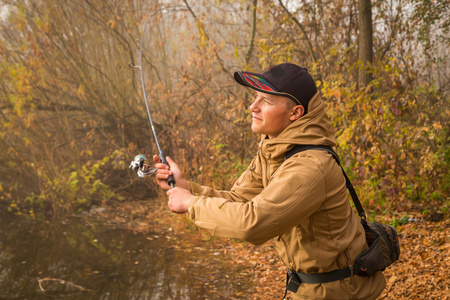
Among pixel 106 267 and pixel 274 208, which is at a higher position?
pixel 274 208

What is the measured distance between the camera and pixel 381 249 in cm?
230

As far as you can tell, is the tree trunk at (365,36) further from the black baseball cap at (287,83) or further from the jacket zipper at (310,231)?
the jacket zipper at (310,231)

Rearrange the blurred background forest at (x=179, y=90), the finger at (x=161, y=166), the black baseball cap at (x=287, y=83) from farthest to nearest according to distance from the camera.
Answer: the blurred background forest at (x=179, y=90) → the finger at (x=161, y=166) → the black baseball cap at (x=287, y=83)

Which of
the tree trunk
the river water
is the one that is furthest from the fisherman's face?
the tree trunk

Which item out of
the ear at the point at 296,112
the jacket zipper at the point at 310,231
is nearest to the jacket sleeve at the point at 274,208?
the jacket zipper at the point at 310,231

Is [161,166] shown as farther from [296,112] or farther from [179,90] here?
[179,90]

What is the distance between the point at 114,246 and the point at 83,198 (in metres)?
2.47

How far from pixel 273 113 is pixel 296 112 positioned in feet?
0.39

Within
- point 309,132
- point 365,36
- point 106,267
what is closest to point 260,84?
point 309,132

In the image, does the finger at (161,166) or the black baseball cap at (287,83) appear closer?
the black baseball cap at (287,83)

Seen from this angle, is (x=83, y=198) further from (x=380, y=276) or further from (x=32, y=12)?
(x=380, y=276)

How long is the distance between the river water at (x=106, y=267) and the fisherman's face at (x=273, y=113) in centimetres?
330

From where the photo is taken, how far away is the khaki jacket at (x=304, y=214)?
176 cm

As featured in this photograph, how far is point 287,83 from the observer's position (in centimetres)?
208
